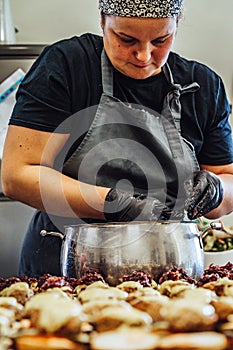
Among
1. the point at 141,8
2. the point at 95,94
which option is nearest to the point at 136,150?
the point at 95,94

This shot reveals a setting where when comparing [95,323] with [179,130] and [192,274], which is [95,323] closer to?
[192,274]

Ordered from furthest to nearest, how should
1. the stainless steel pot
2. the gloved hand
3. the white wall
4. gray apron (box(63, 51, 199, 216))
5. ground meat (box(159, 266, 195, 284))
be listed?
the white wall
gray apron (box(63, 51, 199, 216))
the gloved hand
the stainless steel pot
ground meat (box(159, 266, 195, 284))

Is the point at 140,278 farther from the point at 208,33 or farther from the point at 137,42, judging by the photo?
the point at 208,33

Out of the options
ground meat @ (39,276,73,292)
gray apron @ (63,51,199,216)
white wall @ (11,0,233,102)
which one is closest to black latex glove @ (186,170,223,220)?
gray apron @ (63,51,199,216)

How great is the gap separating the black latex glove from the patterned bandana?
0.47 m

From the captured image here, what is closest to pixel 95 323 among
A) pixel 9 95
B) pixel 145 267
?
pixel 145 267

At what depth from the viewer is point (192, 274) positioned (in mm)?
1428

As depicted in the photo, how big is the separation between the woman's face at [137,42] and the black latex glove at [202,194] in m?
0.36

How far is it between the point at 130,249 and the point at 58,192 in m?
0.43

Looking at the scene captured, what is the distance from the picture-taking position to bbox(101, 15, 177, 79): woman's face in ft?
5.72

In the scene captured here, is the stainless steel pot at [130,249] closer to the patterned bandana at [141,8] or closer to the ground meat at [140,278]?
the ground meat at [140,278]

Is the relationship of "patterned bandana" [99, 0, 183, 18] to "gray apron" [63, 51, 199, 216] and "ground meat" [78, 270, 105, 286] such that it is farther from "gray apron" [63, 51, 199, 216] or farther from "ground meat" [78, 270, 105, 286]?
"ground meat" [78, 270, 105, 286]

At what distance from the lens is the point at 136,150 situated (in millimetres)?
1965

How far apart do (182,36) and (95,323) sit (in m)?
3.40
